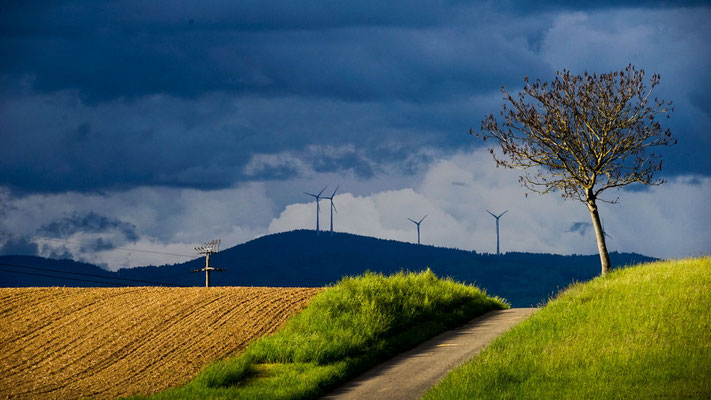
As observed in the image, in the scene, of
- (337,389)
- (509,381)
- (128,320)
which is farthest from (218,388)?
(128,320)

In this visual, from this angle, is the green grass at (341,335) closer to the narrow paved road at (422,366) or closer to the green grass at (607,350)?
the narrow paved road at (422,366)

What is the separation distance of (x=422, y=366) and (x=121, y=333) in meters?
13.3

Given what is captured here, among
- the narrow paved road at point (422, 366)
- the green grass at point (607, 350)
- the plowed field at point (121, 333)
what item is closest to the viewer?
the green grass at point (607, 350)

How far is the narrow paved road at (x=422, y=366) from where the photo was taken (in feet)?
67.8

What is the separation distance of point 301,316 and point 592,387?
1282cm

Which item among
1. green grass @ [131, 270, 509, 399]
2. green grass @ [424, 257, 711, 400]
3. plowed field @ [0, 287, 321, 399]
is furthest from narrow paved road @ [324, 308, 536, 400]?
plowed field @ [0, 287, 321, 399]

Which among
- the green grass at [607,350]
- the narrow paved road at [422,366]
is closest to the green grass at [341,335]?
the narrow paved road at [422,366]

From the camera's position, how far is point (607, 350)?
21344 millimetres

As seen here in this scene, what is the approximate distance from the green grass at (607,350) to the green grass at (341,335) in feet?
13.4

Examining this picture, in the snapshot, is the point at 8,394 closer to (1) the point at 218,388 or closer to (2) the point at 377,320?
(1) the point at 218,388

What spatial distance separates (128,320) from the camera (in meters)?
30.6

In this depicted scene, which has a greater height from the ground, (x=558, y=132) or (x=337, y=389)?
(x=558, y=132)

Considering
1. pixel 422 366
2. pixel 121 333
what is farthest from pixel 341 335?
pixel 121 333

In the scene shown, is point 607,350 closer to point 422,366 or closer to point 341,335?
point 422,366
